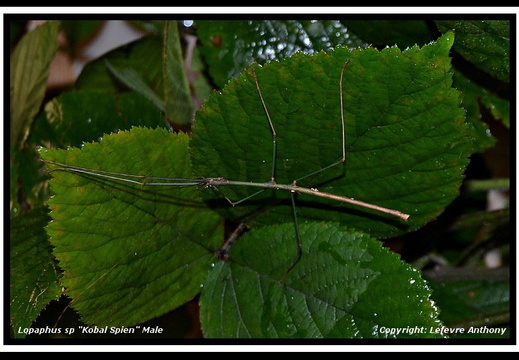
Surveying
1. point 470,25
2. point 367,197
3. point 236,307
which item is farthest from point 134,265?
point 470,25

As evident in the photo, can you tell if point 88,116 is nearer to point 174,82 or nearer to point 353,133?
point 174,82

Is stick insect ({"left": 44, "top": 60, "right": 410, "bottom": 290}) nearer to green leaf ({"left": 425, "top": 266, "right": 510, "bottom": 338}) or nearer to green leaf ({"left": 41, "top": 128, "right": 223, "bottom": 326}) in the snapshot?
green leaf ({"left": 41, "top": 128, "right": 223, "bottom": 326})

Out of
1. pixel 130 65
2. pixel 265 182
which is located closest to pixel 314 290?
pixel 265 182

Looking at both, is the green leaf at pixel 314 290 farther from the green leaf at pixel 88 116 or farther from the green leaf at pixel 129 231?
the green leaf at pixel 88 116

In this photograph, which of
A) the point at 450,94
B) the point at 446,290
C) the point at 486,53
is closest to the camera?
the point at 450,94

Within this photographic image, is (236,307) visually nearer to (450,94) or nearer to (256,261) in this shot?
(256,261)
